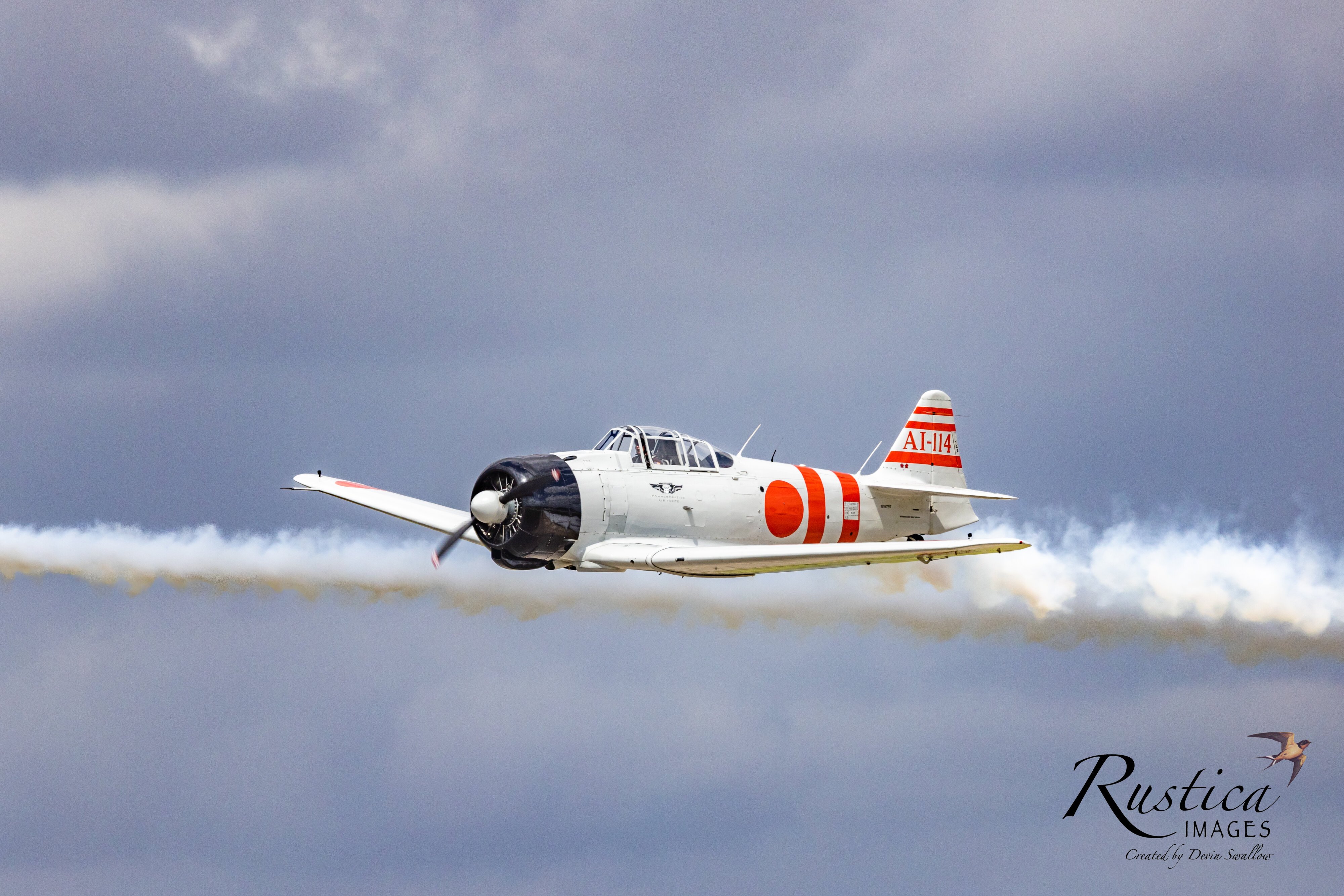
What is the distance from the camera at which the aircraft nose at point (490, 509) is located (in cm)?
3095

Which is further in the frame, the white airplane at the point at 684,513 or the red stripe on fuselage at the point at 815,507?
the red stripe on fuselage at the point at 815,507

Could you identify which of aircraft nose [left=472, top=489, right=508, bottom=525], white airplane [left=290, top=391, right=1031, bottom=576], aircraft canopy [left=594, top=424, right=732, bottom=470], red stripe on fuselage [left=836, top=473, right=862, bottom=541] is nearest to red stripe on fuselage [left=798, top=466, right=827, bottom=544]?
white airplane [left=290, top=391, right=1031, bottom=576]

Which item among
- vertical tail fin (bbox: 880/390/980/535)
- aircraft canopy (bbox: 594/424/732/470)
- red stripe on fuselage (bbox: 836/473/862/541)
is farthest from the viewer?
vertical tail fin (bbox: 880/390/980/535)

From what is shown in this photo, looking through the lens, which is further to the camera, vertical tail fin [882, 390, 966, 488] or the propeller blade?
vertical tail fin [882, 390, 966, 488]

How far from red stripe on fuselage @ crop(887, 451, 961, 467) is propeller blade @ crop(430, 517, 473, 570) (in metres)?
9.53

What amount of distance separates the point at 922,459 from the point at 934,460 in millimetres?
275

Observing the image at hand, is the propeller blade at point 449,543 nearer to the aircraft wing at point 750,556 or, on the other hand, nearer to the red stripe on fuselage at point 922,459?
the aircraft wing at point 750,556

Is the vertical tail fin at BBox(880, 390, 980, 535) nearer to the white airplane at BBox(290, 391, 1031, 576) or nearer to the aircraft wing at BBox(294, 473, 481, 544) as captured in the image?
the white airplane at BBox(290, 391, 1031, 576)

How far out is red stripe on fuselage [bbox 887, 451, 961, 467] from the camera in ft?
122

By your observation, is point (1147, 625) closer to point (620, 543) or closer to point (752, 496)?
point (752, 496)

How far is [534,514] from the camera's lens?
1217 inches

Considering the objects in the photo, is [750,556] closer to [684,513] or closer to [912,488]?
[684,513]

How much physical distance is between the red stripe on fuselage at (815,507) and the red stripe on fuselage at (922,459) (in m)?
2.65

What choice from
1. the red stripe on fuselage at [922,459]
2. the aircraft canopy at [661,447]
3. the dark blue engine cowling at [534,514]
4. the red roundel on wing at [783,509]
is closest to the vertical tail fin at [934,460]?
the red stripe on fuselage at [922,459]
